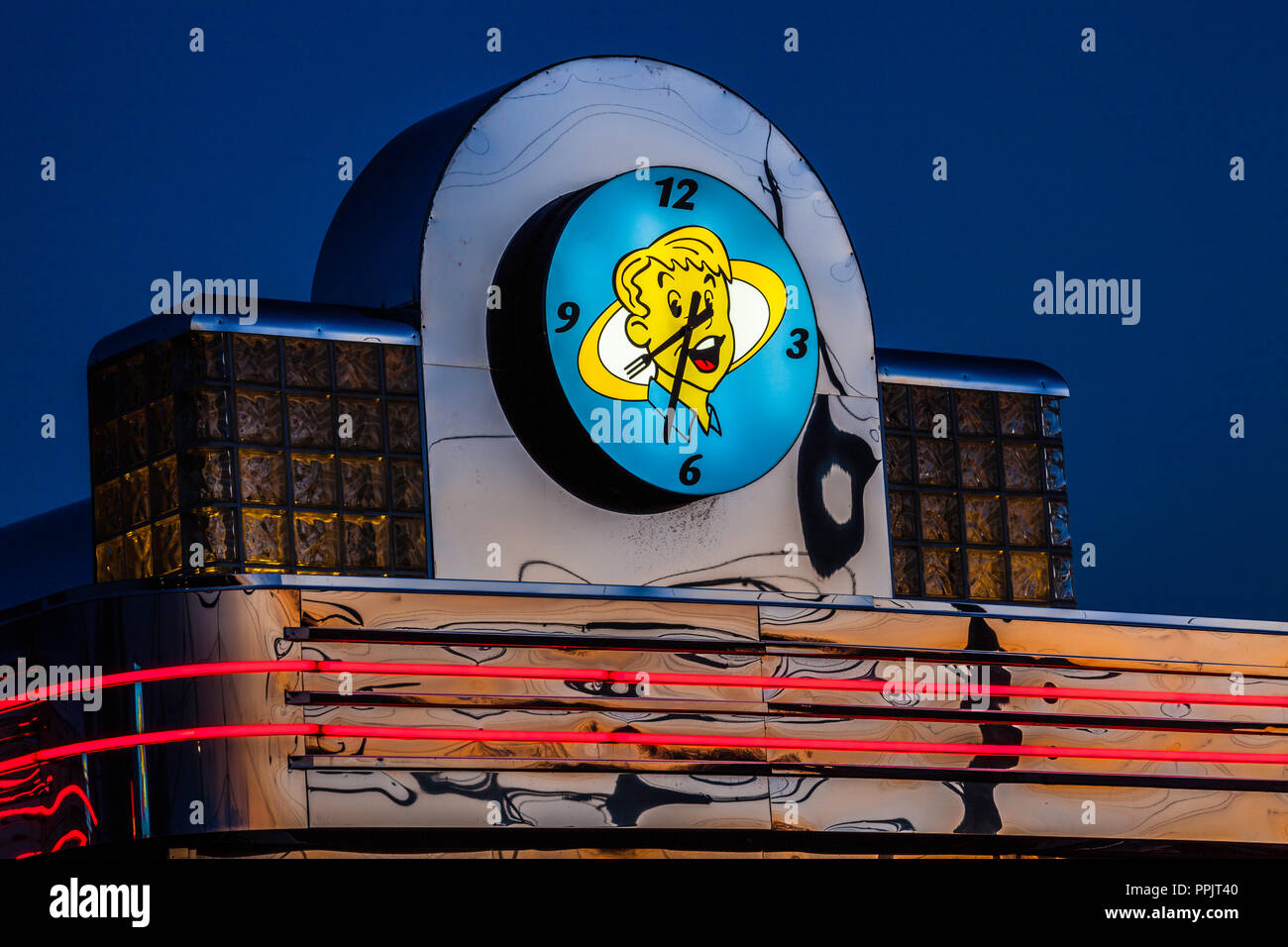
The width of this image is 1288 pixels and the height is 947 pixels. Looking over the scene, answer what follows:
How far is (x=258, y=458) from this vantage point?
14328mm

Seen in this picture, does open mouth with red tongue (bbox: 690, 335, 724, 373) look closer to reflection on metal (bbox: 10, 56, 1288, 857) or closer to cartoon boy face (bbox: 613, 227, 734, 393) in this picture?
cartoon boy face (bbox: 613, 227, 734, 393)

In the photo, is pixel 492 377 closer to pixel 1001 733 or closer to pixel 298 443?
pixel 298 443

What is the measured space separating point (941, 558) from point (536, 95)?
226 inches

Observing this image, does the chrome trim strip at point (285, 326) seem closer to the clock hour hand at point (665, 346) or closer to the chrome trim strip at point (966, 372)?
the clock hour hand at point (665, 346)

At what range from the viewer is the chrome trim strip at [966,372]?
706 inches

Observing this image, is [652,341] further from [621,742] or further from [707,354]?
[621,742]

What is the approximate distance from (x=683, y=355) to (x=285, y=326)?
3.32 metres

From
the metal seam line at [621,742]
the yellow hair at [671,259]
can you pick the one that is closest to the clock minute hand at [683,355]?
the yellow hair at [671,259]

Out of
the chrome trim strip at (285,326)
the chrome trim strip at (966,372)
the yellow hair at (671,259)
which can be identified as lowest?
the chrome trim strip at (966,372)

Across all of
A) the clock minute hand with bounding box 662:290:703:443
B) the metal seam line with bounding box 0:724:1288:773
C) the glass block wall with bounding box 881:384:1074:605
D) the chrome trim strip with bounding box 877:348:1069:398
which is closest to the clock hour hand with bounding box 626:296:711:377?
the clock minute hand with bounding box 662:290:703:443

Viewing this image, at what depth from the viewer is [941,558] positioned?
1791 centimetres

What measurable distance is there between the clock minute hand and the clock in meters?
0.01
